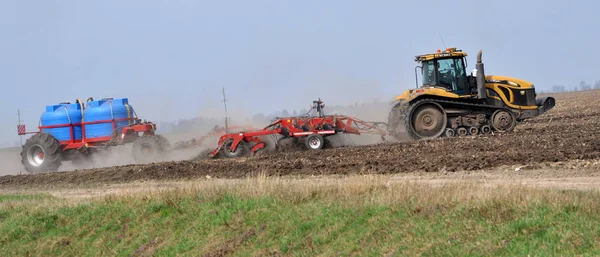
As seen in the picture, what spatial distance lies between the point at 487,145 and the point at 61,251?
39.7 feet

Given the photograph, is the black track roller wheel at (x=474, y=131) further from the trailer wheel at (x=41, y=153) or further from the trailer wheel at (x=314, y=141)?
the trailer wheel at (x=41, y=153)

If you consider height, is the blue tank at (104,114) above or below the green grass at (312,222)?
above

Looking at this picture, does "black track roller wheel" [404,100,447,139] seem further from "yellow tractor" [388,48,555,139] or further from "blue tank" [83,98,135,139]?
"blue tank" [83,98,135,139]

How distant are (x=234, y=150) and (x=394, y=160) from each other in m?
6.76

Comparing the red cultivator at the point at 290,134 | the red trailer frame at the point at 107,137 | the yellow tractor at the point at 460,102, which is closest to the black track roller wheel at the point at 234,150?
the red cultivator at the point at 290,134

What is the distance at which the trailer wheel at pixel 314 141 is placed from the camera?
941 inches

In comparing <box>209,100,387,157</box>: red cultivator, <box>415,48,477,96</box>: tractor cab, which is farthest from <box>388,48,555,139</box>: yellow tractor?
<box>209,100,387,157</box>: red cultivator

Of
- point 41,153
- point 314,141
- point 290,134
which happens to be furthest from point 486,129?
point 41,153

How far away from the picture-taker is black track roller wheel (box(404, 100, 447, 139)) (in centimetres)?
2471

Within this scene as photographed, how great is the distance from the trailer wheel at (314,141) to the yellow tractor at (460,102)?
3.14 m

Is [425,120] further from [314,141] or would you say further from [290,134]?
[290,134]

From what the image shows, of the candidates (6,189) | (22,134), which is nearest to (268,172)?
(6,189)

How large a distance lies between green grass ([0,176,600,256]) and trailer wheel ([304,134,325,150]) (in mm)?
9502

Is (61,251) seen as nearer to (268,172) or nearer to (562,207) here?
(268,172)
